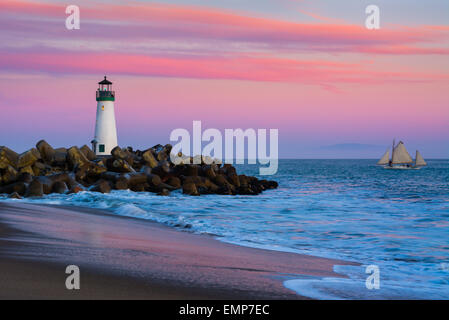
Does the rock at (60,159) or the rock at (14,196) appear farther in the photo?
the rock at (60,159)

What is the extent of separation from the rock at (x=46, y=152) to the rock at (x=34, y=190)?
7.73 metres

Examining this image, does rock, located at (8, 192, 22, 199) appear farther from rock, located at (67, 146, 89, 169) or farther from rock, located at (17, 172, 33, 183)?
rock, located at (67, 146, 89, 169)

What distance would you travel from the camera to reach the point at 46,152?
85.0 feet

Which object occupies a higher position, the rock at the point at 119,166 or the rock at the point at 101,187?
the rock at the point at 119,166

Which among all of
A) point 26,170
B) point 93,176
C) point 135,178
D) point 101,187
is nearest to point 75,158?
point 93,176

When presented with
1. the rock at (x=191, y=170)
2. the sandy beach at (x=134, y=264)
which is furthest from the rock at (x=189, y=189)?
the sandy beach at (x=134, y=264)

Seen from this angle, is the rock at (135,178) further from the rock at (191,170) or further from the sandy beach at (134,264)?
the sandy beach at (134,264)

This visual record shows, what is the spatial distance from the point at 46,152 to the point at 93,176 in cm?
465

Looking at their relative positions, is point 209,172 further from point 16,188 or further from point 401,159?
point 401,159

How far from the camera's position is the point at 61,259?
541 cm

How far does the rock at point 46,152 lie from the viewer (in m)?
25.5

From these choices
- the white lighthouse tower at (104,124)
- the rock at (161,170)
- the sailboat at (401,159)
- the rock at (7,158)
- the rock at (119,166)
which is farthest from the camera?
the sailboat at (401,159)
